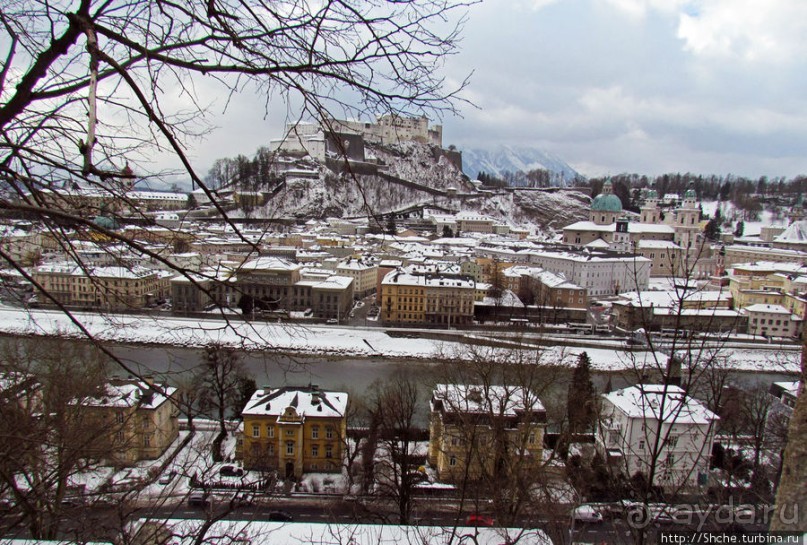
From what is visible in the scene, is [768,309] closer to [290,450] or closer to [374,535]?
[290,450]

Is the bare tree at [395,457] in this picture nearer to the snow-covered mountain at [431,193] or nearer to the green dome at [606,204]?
the green dome at [606,204]

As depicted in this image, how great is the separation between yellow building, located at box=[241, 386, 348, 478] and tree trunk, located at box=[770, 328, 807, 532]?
5.41 m

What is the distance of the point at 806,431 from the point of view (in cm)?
97

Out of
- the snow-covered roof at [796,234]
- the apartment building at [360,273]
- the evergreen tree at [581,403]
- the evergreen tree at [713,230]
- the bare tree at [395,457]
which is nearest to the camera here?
the bare tree at [395,457]

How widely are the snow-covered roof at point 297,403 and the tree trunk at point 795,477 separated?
5.80 meters

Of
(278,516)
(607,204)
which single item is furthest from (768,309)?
(278,516)

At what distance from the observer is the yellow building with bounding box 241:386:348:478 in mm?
6113

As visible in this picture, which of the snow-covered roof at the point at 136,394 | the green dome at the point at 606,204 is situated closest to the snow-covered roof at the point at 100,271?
the snow-covered roof at the point at 136,394

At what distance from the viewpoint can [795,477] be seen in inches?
38.3

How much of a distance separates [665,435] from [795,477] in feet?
6.90

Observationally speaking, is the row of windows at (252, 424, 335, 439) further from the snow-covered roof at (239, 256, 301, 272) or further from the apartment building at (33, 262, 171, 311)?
the apartment building at (33, 262, 171, 311)

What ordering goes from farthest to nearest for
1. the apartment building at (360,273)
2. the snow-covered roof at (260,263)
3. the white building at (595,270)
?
the white building at (595,270) → the apartment building at (360,273) → the snow-covered roof at (260,263)

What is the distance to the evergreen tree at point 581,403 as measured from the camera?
5761 millimetres

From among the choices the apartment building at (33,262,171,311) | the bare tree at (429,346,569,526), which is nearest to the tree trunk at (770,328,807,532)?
the apartment building at (33,262,171,311)
